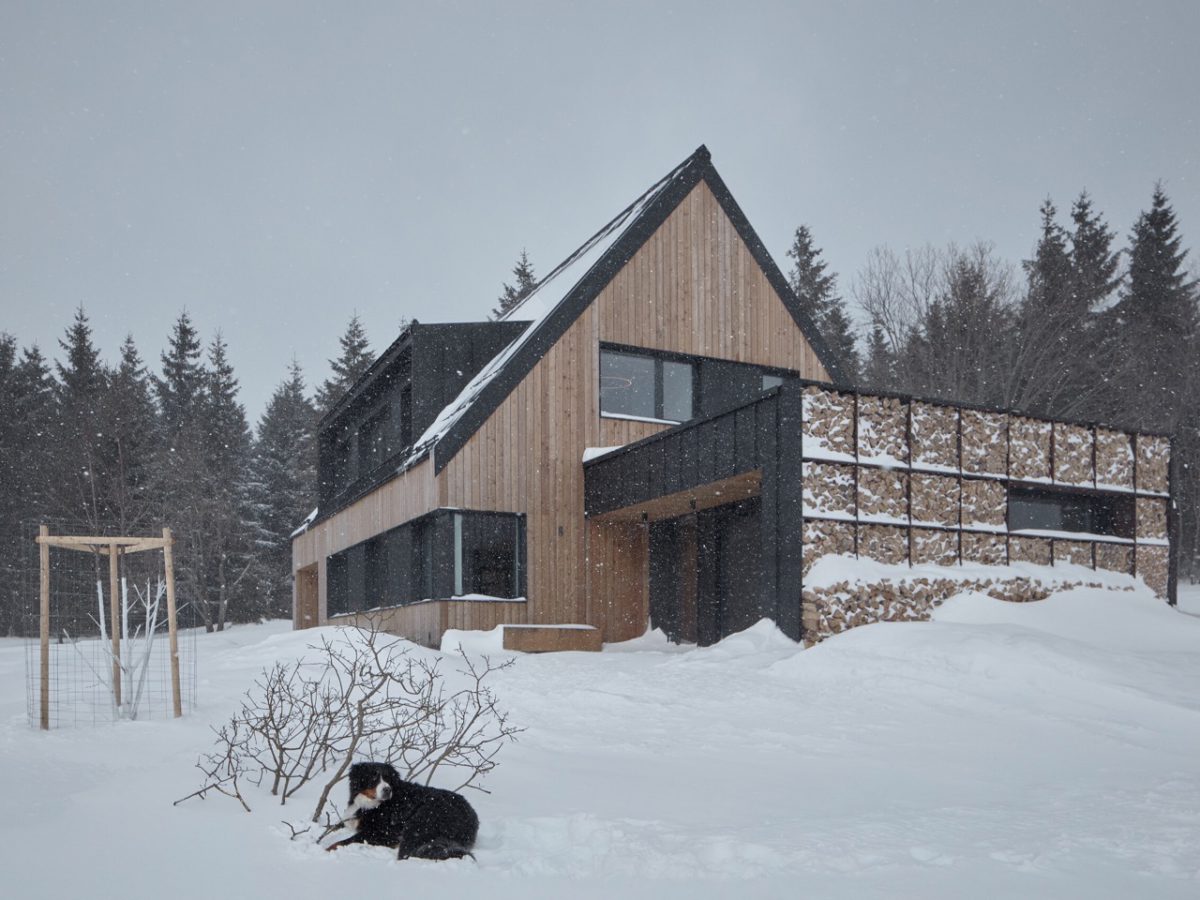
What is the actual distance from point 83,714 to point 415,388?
9294mm

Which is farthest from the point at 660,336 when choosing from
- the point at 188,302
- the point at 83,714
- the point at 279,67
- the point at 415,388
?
the point at 279,67

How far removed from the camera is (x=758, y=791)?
5297mm

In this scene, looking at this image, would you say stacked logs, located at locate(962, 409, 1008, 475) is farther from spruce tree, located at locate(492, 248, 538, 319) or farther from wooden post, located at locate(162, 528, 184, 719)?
spruce tree, located at locate(492, 248, 538, 319)

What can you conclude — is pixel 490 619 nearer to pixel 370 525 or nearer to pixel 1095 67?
pixel 370 525

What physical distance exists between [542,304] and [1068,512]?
351 inches

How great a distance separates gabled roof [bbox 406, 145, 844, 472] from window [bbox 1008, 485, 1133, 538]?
16.7 feet

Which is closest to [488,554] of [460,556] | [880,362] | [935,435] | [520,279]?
[460,556]

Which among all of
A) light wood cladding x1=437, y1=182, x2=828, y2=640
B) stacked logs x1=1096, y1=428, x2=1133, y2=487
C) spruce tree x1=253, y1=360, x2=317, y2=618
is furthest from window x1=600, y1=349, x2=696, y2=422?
spruce tree x1=253, y1=360, x2=317, y2=618

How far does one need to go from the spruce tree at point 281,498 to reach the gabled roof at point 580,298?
21.0 meters

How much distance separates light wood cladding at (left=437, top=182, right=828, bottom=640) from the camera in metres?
14.5

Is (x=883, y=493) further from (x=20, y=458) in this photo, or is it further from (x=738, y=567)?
(x=20, y=458)

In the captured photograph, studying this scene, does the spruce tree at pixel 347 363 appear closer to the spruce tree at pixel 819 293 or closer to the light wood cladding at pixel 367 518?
the spruce tree at pixel 819 293

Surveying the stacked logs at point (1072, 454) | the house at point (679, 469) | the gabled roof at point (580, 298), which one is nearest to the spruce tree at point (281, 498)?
the house at point (679, 469)

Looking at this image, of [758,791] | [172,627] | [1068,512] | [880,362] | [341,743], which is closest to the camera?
[758,791]
